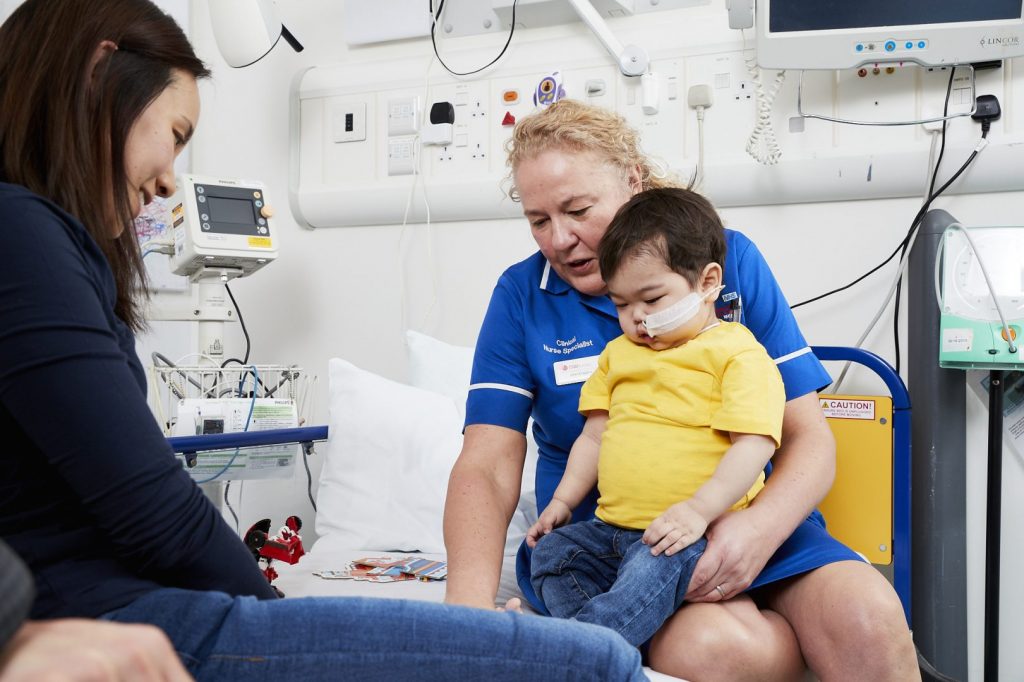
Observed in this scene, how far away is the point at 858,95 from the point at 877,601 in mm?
1499

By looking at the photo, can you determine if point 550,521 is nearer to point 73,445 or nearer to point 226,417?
point 73,445

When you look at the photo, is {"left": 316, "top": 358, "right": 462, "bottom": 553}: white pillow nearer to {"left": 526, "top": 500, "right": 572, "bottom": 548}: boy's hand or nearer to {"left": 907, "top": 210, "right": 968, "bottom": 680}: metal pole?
{"left": 526, "top": 500, "right": 572, "bottom": 548}: boy's hand

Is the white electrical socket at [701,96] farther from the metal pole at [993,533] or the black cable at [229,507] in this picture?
the black cable at [229,507]

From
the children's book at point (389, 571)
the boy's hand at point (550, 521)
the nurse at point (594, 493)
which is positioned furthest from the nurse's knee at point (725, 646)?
the children's book at point (389, 571)

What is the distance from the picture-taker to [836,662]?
48.6 inches

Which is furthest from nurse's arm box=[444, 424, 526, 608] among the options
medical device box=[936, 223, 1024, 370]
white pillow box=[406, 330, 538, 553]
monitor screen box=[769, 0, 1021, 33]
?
monitor screen box=[769, 0, 1021, 33]

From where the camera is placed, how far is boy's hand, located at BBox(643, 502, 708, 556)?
47.6 inches

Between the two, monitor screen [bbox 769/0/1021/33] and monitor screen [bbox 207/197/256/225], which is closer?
monitor screen [bbox 769/0/1021/33]

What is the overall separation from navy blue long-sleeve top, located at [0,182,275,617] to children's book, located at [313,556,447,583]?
0.86 meters

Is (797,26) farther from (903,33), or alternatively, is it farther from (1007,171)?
(1007,171)

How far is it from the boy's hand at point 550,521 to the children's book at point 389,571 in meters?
0.38

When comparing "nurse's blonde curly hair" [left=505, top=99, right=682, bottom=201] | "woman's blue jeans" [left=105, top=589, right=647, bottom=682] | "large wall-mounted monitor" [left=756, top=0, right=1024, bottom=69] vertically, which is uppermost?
"large wall-mounted monitor" [left=756, top=0, right=1024, bottom=69]

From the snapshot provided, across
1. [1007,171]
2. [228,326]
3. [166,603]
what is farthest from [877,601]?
[228,326]

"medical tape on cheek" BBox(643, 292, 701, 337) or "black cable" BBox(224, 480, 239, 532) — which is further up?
"medical tape on cheek" BBox(643, 292, 701, 337)
